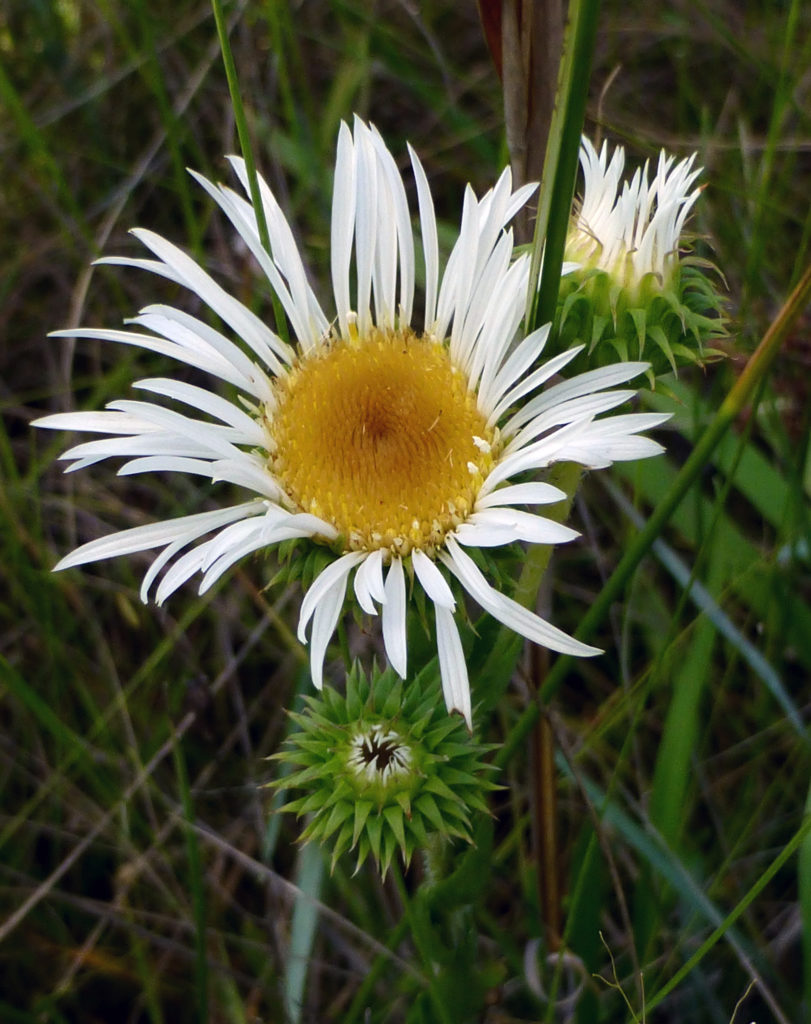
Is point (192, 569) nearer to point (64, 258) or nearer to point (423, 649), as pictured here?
point (423, 649)

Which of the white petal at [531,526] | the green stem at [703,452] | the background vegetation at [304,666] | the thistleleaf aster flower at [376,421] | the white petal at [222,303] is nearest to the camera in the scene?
the white petal at [531,526]

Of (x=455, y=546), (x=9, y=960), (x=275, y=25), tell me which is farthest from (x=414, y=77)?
(x=9, y=960)

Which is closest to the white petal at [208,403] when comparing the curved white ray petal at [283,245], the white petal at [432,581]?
the curved white ray petal at [283,245]

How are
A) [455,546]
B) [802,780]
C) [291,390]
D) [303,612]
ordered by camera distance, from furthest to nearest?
[802,780], [291,390], [455,546], [303,612]

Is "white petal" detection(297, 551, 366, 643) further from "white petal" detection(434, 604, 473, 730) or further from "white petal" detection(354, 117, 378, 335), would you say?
"white petal" detection(354, 117, 378, 335)

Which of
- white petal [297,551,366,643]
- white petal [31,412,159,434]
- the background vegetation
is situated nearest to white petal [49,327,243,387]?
white petal [31,412,159,434]

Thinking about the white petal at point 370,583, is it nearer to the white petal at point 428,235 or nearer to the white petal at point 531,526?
the white petal at point 531,526

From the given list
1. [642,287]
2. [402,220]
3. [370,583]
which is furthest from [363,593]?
[402,220]
